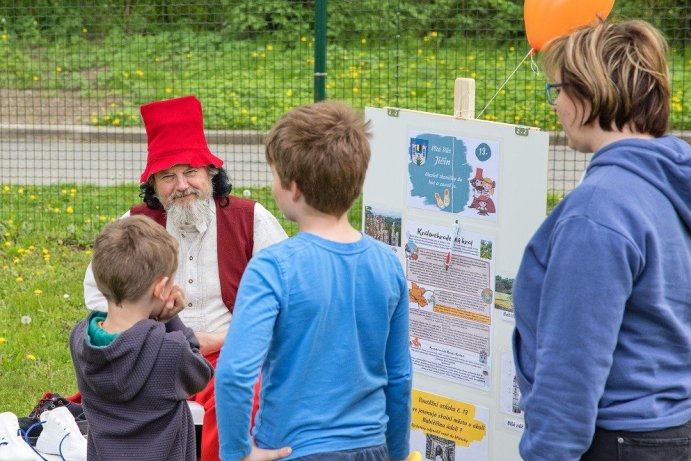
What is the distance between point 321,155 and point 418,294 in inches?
55.3

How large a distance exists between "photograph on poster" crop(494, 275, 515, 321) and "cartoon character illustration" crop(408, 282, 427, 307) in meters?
0.29

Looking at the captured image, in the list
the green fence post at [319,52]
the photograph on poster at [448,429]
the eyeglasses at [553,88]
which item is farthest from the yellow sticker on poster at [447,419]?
the green fence post at [319,52]

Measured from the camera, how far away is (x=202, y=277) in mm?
3805

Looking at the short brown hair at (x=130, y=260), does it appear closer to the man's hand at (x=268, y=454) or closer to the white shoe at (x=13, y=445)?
the man's hand at (x=268, y=454)

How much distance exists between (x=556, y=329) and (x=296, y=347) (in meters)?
0.60

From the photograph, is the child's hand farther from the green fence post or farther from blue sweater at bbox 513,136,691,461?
the green fence post

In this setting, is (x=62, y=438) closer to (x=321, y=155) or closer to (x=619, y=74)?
(x=321, y=155)

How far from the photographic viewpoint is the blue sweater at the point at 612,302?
2.07 metres

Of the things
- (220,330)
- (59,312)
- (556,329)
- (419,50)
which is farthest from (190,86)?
(556,329)

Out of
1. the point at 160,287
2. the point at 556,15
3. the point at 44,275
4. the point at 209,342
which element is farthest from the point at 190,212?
the point at 44,275

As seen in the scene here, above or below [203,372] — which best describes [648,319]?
above

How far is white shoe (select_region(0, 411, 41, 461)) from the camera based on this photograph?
→ 352 centimetres

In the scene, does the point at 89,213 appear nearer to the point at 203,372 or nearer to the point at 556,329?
the point at 203,372

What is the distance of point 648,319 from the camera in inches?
84.9
